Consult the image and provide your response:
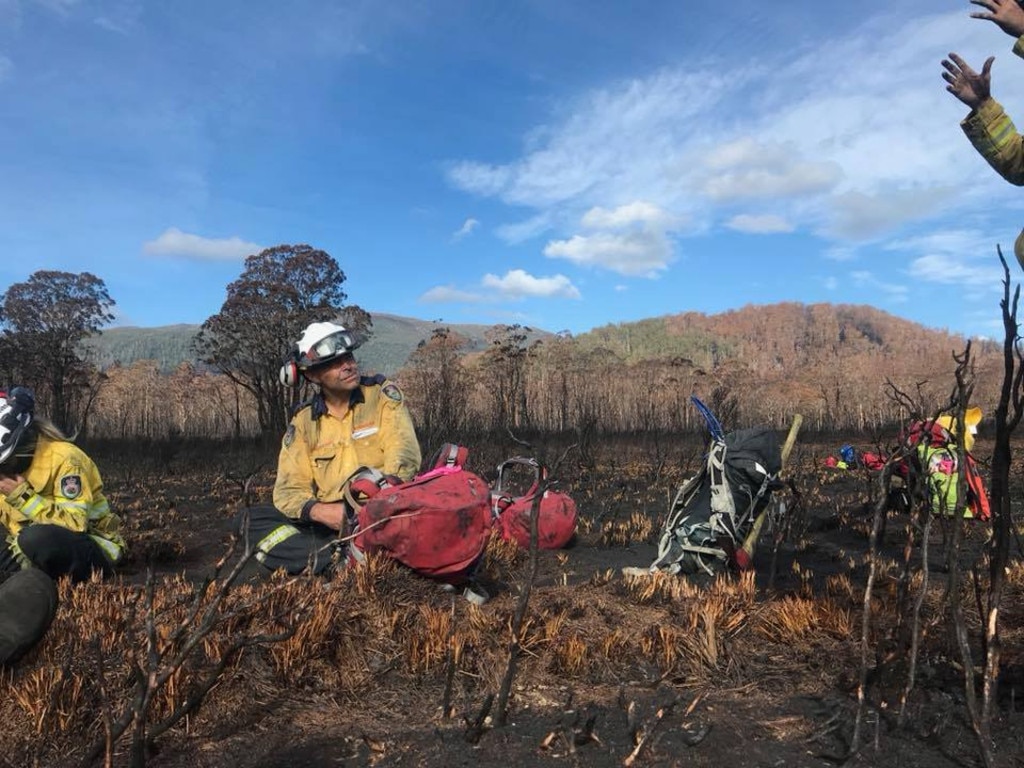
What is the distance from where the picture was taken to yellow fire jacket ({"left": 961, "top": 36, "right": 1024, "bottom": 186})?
2.32 metres

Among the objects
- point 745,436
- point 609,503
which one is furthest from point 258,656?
point 609,503

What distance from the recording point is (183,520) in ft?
25.4

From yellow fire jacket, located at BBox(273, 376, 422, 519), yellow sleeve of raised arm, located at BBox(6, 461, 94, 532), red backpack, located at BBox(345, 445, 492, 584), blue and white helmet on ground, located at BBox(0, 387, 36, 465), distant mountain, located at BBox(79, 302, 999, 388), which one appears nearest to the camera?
red backpack, located at BBox(345, 445, 492, 584)

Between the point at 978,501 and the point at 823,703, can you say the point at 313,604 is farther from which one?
the point at 978,501

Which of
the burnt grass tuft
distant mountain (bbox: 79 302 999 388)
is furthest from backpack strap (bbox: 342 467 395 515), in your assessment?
distant mountain (bbox: 79 302 999 388)

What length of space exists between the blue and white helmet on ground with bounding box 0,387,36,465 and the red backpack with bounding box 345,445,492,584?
1.91 meters

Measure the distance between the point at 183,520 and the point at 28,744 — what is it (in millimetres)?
5991

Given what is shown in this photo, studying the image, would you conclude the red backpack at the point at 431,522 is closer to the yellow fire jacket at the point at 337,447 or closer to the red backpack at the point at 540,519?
the yellow fire jacket at the point at 337,447

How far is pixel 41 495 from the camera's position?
400 cm

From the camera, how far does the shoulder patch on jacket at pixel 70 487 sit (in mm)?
3984

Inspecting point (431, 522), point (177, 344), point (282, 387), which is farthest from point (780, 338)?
point (177, 344)

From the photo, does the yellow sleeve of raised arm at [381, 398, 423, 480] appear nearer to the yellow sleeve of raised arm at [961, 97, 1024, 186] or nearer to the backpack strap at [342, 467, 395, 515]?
the backpack strap at [342, 467, 395, 515]

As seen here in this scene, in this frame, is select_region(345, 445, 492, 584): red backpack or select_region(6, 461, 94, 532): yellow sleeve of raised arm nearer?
select_region(345, 445, 492, 584): red backpack

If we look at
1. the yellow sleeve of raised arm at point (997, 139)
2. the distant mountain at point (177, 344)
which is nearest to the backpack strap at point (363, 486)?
the yellow sleeve of raised arm at point (997, 139)
